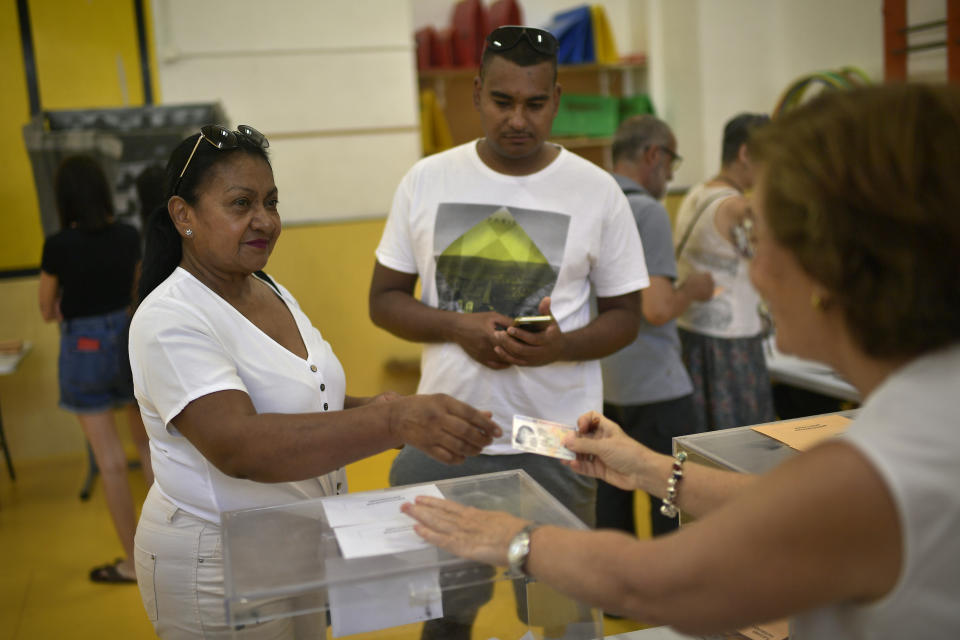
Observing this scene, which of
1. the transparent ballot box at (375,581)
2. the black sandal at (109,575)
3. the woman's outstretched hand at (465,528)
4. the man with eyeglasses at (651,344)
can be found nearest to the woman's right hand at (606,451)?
the transparent ballot box at (375,581)

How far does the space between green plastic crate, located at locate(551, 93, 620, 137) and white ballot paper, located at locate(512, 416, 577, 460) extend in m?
5.17

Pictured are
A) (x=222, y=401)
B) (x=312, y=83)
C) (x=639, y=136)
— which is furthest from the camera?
(x=312, y=83)

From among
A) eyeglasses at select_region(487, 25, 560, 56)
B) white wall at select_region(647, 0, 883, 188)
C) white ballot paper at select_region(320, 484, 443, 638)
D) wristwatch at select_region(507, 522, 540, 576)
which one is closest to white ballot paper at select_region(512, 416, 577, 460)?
white ballot paper at select_region(320, 484, 443, 638)

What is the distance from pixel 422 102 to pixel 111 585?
397 centimetres

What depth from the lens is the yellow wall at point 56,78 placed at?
17.7 feet

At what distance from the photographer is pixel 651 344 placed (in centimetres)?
319

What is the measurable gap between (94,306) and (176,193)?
2561 mm

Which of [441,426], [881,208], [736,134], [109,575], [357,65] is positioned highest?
[357,65]

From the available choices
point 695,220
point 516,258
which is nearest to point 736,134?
point 695,220

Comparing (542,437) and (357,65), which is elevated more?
(357,65)

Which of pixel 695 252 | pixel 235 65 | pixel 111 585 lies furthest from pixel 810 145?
pixel 235 65

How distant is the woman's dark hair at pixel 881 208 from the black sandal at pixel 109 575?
3.63m

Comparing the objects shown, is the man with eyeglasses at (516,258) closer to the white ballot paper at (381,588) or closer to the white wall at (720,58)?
the white ballot paper at (381,588)

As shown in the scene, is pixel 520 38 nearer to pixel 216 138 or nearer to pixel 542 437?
pixel 216 138
